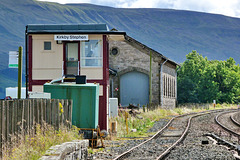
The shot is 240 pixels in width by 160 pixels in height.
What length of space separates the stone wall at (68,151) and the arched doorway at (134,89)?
2622 cm

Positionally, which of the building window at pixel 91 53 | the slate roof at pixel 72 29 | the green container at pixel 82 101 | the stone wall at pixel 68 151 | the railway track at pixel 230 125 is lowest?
the railway track at pixel 230 125

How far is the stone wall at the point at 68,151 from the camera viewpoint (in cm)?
866

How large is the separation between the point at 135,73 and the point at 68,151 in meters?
28.9

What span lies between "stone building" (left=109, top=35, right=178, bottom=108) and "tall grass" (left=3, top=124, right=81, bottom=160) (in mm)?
25911

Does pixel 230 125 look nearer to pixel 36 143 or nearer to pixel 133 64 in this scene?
pixel 133 64

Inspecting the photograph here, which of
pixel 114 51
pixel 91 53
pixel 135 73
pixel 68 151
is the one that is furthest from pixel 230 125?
pixel 68 151

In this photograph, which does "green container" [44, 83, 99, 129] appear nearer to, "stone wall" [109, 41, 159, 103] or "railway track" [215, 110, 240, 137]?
Answer: "railway track" [215, 110, 240, 137]

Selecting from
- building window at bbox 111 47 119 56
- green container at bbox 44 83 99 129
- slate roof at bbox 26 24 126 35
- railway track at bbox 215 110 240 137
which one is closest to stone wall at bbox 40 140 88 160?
green container at bbox 44 83 99 129

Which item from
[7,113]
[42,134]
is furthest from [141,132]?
[7,113]

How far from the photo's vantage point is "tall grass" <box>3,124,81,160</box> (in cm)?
884

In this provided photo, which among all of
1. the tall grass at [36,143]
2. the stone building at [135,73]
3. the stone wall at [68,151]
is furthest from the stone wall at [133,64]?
the stone wall at [68,151]

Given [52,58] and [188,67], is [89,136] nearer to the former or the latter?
[52,58]

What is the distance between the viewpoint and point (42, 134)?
10523mm

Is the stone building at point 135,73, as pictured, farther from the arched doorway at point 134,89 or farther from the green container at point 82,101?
the green container at point 82,101
